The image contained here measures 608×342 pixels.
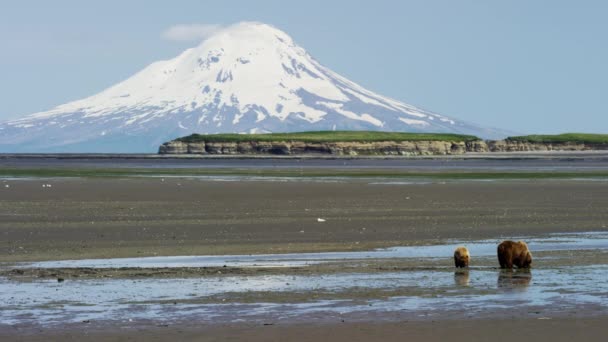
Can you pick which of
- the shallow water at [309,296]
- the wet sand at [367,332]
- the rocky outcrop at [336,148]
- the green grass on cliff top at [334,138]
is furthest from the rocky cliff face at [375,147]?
the wet sand at [367,332]

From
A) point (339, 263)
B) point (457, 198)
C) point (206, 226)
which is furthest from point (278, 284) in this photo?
point (457, 198)

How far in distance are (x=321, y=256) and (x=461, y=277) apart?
471 cm

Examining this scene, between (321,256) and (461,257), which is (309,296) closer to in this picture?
(461,257)

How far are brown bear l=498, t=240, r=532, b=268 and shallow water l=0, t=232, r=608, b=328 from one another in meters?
0.28

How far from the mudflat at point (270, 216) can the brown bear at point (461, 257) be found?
16.3 feet

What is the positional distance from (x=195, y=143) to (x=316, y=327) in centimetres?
16770

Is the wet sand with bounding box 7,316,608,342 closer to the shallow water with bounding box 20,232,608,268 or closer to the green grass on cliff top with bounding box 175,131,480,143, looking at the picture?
the shallow water with bounding box 20,232,608,268

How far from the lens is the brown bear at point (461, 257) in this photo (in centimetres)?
2023

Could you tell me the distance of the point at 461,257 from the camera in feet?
66.5

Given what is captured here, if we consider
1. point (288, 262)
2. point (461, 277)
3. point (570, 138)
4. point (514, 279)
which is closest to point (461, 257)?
point (461, 277)

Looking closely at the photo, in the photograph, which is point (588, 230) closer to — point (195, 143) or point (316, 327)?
point (316, 327)

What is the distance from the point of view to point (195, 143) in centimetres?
18088

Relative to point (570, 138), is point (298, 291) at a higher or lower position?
lower

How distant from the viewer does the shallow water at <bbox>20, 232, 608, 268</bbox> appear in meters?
21.6
